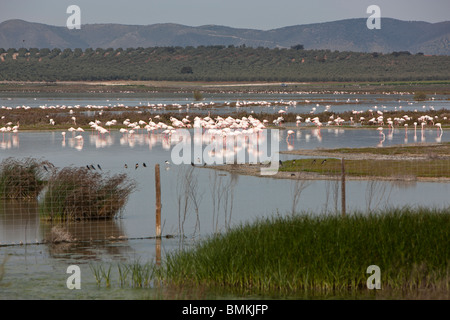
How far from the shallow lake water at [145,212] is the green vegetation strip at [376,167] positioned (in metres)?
1.01

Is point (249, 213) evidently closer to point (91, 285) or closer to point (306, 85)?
point (91, 285)

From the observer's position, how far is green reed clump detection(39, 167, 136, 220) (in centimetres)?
1468

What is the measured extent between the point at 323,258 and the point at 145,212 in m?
7.65

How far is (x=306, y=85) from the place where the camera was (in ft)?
551

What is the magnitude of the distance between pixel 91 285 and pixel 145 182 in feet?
35.2

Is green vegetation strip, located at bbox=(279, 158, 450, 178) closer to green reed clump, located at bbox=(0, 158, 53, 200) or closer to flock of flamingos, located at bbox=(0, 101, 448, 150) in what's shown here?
green reed clump, located at bbox=(0, 158, 53, 200)

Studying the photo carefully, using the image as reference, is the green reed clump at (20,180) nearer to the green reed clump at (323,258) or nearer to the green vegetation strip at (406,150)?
the green reed clump at (323,258)

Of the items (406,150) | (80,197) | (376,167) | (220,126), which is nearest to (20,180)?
(80,197)

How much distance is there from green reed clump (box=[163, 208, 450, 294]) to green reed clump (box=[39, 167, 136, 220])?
15.2 ft

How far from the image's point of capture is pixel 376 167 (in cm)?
2242

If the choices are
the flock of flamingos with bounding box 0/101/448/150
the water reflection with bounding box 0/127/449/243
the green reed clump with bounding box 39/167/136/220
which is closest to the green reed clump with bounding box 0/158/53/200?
the water reflection with bounding box 0/127/449/243

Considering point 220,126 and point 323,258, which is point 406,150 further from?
point 323,258

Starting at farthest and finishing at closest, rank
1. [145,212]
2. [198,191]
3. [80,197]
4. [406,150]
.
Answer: [406,150]
[198,191]
[145,212]
[80,197]

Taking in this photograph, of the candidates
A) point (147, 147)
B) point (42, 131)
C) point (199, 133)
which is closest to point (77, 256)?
point (147, 147)
